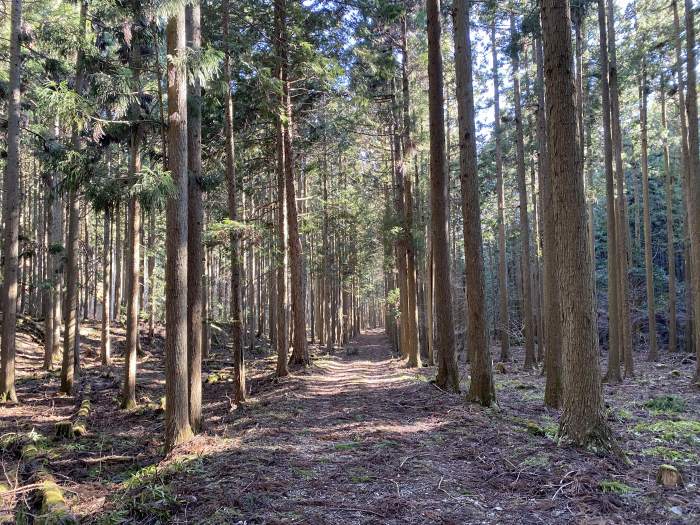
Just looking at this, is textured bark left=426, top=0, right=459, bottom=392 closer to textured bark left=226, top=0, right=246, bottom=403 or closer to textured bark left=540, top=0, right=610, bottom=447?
textured bark left=540, top=0, right=610, bottom=447

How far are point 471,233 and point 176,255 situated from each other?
5.44m

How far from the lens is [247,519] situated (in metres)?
4.08

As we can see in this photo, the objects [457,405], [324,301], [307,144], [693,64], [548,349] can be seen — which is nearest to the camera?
[457,405]

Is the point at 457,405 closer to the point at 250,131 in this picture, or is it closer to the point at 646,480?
the point at 646,480

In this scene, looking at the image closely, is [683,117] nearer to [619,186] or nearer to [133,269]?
[619,186]

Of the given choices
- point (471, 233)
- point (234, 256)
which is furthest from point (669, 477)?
point (234, 256)

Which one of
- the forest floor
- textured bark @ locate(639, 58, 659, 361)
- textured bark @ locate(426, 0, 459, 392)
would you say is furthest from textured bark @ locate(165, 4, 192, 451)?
textured bark @ locate(639, 58, 659, 361)

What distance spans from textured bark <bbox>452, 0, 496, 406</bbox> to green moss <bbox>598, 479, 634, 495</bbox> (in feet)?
14.2

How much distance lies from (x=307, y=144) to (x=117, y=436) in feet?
36.8

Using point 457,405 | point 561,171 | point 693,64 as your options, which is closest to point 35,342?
point 457,405

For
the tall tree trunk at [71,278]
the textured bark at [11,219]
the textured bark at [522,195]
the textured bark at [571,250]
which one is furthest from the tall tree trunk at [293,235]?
the textured bark at [571,250]

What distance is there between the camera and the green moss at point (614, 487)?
450cm

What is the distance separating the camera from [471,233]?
29.9ft

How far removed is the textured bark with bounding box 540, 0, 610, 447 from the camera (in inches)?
231
